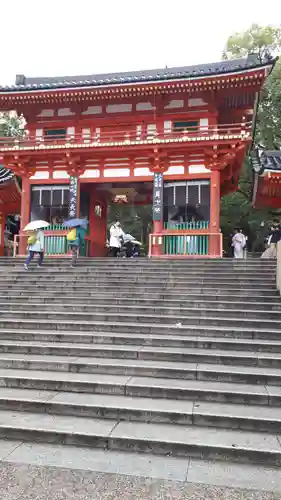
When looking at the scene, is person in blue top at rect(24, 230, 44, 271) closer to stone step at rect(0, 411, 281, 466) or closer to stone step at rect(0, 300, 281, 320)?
stone step at rect(0, 300, 281, 320)

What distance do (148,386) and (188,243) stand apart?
397 inches

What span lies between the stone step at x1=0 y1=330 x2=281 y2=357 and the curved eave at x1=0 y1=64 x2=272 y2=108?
1135cm

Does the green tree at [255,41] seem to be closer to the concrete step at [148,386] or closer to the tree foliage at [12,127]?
the tree foliage at [12,127]

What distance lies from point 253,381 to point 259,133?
77.3 ft

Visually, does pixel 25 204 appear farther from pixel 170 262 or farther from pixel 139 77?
pixel 170 262

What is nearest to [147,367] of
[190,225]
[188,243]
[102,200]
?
[188,243]

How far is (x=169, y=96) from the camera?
1648 centimetres

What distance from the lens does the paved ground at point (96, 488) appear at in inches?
136

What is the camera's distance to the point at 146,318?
8344 millimetres

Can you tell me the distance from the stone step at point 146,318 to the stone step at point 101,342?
562 millimetres

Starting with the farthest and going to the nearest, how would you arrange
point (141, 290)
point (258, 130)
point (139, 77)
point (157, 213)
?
point (258, 130)
point (157, 213)
point (139, 77)
point (141, 290)

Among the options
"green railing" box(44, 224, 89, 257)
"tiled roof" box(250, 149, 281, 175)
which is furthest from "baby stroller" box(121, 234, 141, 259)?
"tiled roof" box(250, 149, 281, 175)

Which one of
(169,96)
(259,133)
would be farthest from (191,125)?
(259,133)

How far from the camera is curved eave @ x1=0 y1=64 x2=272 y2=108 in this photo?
1473cm
